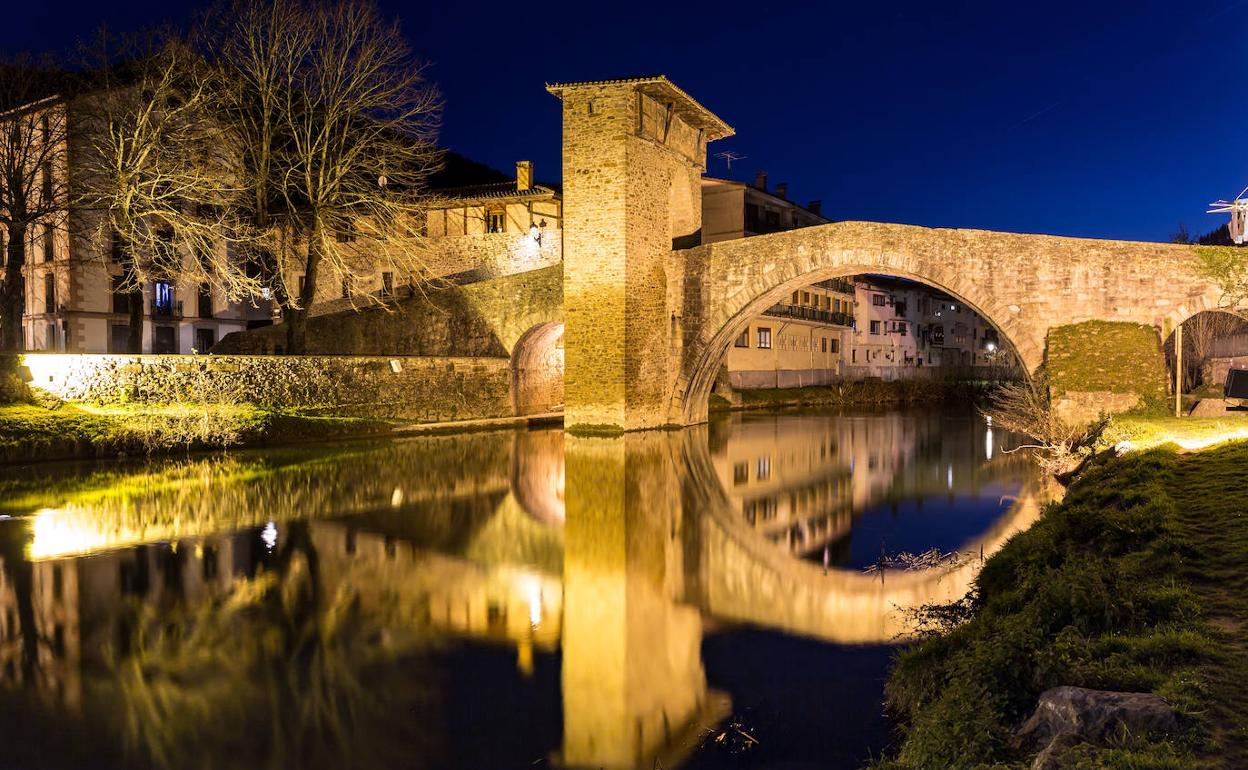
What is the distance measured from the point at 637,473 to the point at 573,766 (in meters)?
10.5

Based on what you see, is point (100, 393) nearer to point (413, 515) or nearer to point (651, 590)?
point (413, 515)

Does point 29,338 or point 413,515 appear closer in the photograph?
point 413,515

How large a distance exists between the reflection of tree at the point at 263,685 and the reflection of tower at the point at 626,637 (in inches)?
40.1

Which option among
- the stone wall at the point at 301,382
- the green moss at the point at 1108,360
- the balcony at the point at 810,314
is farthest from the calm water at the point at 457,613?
the balcony at the point at 810,314

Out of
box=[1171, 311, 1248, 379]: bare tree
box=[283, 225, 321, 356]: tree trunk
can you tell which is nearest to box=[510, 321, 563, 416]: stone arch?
box=[283, 225, 321, 356]: tree trunk

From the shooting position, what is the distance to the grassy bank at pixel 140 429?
1462 cm

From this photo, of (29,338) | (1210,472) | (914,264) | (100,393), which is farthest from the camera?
(29,338)

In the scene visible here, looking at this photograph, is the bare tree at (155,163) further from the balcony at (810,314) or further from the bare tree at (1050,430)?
the balcony at (810,314)

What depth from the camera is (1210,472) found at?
8258 mm

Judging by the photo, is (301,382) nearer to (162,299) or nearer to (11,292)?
(11,292)

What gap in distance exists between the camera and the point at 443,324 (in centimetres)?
2528

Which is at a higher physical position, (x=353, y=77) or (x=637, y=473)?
(x=353, y=77)

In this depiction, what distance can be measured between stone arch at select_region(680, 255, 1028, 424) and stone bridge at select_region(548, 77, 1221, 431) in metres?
0.03

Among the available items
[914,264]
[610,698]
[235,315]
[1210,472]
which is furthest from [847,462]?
[235,315]
